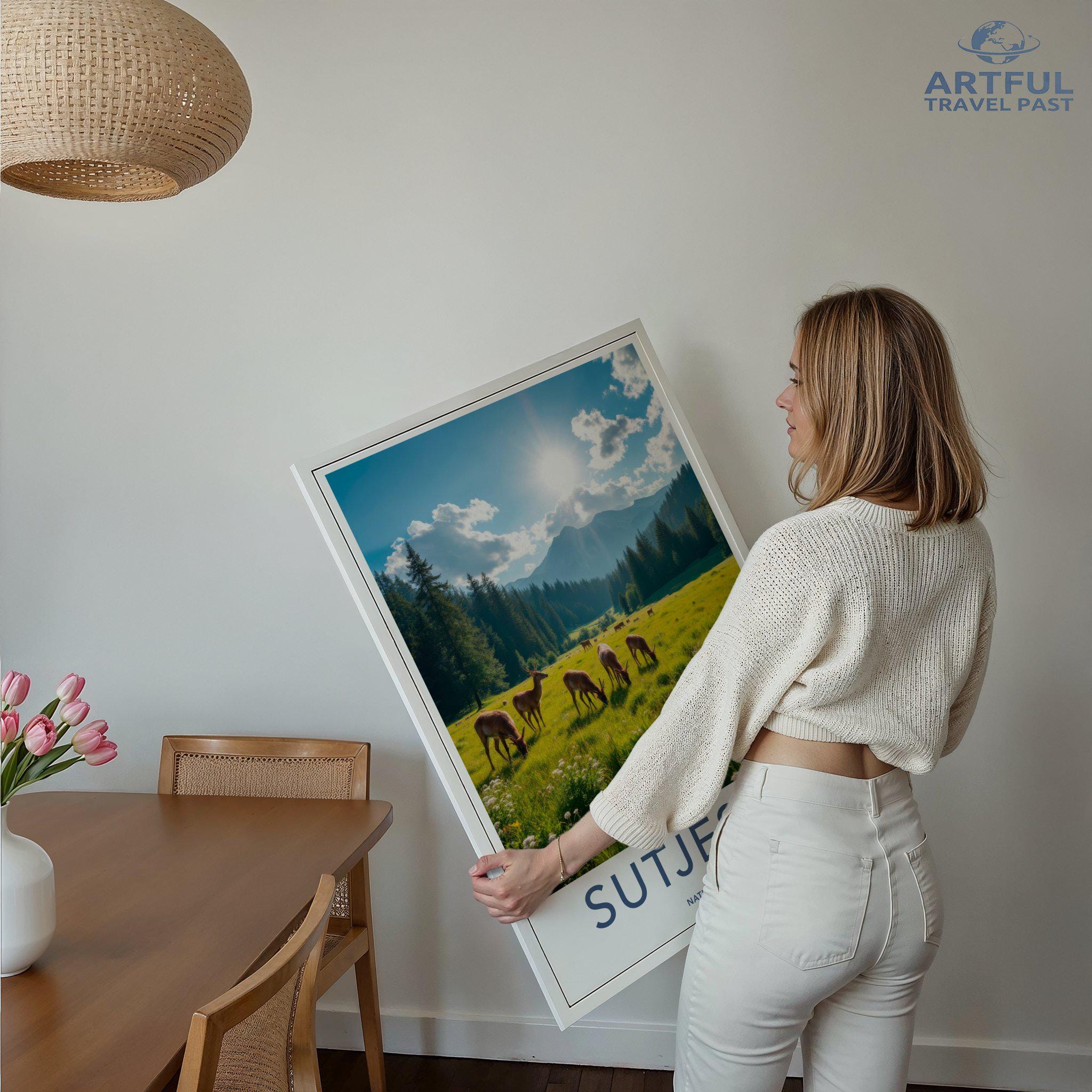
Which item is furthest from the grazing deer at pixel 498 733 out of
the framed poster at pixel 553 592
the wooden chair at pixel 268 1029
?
the wooden chair at pixel 268 1029

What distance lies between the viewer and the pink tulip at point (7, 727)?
1.17 m

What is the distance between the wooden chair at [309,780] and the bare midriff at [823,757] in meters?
0.98

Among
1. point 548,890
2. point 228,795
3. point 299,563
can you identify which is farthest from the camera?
point 299,563

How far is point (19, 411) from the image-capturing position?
2.18 metres

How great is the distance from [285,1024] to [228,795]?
2.96 feet

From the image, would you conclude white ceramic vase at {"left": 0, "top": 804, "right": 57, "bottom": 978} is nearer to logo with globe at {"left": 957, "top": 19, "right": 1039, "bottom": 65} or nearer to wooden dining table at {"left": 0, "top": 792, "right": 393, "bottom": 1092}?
wooden dining table at {"left": 0, "top": 792, "right": 393, "bottom": 1092}

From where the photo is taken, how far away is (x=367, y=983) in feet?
6.28

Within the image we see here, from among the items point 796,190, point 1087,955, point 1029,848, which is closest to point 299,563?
point 796,190

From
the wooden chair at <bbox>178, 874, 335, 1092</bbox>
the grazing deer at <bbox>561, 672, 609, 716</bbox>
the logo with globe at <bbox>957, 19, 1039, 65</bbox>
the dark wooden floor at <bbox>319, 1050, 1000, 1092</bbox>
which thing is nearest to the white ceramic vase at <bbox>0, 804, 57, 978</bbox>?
the wooden chair at <bbox>178, 874, 335, 1092</bbox>

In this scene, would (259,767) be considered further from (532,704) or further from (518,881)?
(518,881)

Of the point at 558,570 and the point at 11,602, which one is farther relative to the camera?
the point at 11,602

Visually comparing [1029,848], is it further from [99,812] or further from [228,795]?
[99,812]

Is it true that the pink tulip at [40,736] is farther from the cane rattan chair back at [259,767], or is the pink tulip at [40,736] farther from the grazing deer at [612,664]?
the grazing deer at [612,664]

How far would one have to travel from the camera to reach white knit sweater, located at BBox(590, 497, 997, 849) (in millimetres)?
1146
